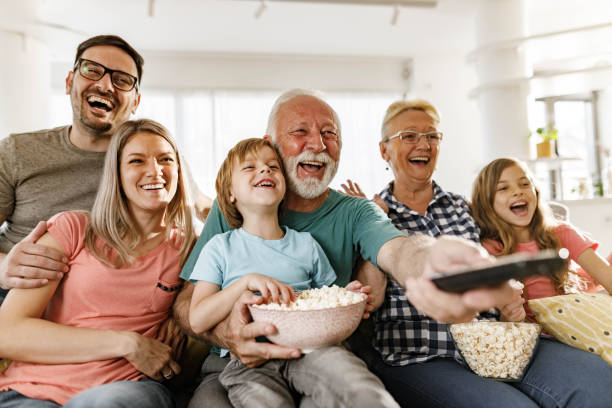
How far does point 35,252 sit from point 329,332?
918mm

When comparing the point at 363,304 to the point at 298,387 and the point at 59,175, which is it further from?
the point at 59,175

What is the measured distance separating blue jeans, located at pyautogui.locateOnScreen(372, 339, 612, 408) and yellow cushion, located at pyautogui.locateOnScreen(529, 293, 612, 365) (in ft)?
0.16

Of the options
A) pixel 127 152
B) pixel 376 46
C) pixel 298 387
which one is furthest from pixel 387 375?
pixel 376 46

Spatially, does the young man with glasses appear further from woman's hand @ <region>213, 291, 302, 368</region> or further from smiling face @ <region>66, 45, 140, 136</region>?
woman's hand @ <region>213, 291, 302, 368</region>

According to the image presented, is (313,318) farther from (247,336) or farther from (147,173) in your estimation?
(147,173)

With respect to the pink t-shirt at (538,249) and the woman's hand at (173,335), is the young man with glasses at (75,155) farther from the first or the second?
the pink t-shirt at (538,249)

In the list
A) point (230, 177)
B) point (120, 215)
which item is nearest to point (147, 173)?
point (120, 215)

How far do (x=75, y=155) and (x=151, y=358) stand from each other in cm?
105

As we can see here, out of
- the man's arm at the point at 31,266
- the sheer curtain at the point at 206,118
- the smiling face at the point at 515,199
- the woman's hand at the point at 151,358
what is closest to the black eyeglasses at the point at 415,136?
the smiling face at the point at 515,199

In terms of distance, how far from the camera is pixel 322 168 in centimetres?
176

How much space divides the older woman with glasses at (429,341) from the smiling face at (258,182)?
44 centimetres

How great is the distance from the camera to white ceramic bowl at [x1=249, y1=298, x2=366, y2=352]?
118 centimetres

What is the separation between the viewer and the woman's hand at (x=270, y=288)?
1.25 meters

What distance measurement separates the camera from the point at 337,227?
171cm
